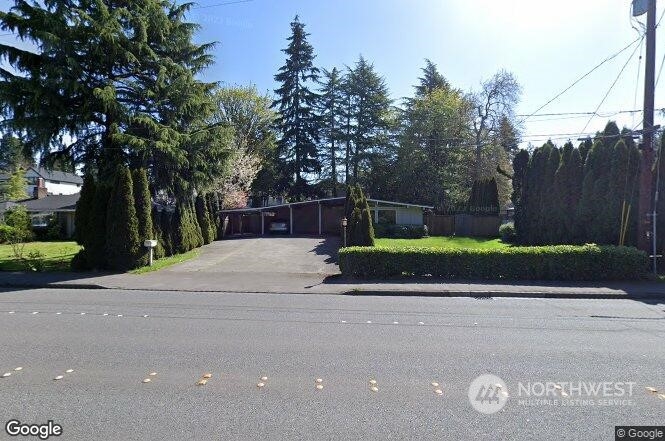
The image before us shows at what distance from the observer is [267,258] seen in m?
20.9

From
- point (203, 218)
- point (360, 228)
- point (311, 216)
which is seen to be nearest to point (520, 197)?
point (360, 228)

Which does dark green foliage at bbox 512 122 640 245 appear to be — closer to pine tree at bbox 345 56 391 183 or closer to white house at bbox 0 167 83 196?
pine tree at bbox 345 56 391 183

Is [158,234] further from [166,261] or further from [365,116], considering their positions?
[365,116]

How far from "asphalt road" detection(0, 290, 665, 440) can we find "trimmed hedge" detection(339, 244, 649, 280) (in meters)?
4.27

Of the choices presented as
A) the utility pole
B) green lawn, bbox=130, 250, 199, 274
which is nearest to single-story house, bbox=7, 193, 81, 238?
green lawn, bbox=130, 250, 199, 274

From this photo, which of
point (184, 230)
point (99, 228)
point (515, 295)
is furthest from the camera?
point (184, 230)

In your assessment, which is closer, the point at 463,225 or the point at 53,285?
the point at 53,285

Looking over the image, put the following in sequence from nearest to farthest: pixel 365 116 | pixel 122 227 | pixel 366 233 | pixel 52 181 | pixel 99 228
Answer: pixel 122 227 < pixel 99 228 < pixel 366 233 < pixel 365 116 < pixel 52 181

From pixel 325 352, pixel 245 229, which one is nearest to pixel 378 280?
pixel 325 352

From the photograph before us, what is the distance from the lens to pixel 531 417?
373 centimetres

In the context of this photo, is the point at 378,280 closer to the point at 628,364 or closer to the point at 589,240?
the point at 628,364

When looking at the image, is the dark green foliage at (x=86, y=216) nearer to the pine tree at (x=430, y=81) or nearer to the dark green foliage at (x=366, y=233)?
the dark green foliage at (x=366, y=233)

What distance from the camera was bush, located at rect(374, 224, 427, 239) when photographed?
2980cm

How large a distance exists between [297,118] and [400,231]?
19727 mm
